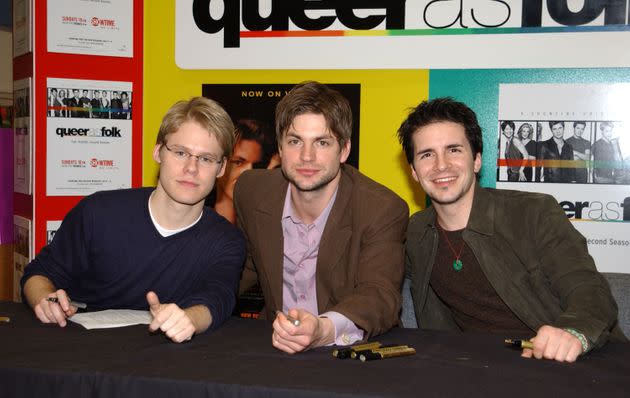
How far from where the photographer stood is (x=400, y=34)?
3654 mm

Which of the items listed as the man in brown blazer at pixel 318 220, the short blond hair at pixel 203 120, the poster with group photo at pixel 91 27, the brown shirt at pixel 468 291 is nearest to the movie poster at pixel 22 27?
the poster with group photo at pixel 91 27

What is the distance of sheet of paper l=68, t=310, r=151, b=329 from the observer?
6.41 feet

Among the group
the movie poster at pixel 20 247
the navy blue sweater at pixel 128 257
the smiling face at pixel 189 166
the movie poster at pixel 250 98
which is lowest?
the movie poster at pixel 20 247

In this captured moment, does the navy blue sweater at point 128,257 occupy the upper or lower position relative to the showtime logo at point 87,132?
lower

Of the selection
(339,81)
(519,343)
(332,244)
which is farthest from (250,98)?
(519,343)

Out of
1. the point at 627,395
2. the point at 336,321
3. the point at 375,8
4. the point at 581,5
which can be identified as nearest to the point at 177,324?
the point at 336,321

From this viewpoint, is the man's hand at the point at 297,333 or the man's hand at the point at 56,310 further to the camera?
the man's hand at the point at 56,310

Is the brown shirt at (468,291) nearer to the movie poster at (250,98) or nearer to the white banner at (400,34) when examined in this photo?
the white banner at (400,34)

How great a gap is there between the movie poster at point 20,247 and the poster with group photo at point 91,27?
1075 mm

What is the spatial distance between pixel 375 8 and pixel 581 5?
3.60 feet

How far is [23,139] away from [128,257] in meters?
2.06

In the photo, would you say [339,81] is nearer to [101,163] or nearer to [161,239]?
[101,163]

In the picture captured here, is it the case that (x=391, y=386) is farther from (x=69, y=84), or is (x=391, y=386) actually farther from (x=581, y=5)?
(x=69, y=84)

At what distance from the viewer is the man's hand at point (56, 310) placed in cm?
→ 196
